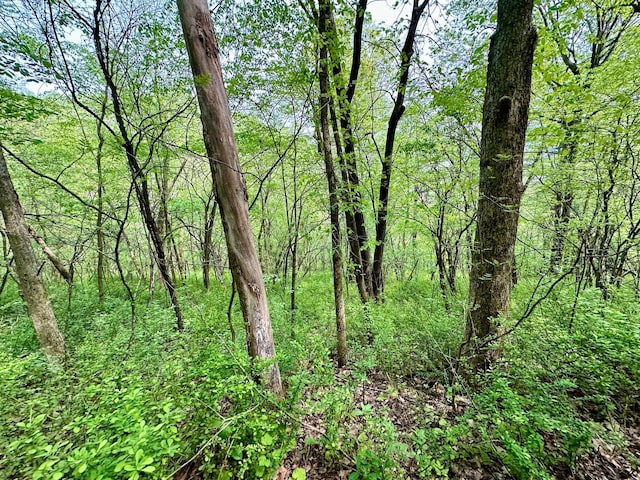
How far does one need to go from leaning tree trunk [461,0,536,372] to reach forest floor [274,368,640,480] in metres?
0.65

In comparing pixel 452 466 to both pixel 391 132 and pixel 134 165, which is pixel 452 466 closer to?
pixel 134 165

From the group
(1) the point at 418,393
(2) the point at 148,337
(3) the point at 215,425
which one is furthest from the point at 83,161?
(1) the point at 418,393

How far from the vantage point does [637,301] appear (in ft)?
10.5

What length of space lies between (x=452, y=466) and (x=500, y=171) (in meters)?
2.72

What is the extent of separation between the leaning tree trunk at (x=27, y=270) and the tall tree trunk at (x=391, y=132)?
4.88m

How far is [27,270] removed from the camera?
3.16 meters

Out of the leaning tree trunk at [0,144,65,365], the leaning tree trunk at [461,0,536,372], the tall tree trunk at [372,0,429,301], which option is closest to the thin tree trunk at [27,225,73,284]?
the leaning tree trunk at [0,144,65,365]

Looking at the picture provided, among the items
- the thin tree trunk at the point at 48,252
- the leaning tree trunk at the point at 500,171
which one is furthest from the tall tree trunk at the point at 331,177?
the thin tree trunk at the point at 48,252

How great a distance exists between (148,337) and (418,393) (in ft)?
11.3

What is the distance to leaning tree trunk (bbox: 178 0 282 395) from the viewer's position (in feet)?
6.54

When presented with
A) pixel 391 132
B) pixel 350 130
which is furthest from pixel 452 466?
pixel 391 132

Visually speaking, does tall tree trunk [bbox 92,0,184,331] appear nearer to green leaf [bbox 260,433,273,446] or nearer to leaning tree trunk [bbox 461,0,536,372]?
green leaf [bbox 260,433,273,446]

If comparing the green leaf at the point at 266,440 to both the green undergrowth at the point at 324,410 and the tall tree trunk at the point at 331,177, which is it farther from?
the tall tree trunk at the point at 331,177

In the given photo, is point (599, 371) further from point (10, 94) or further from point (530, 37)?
point (10, 94)
